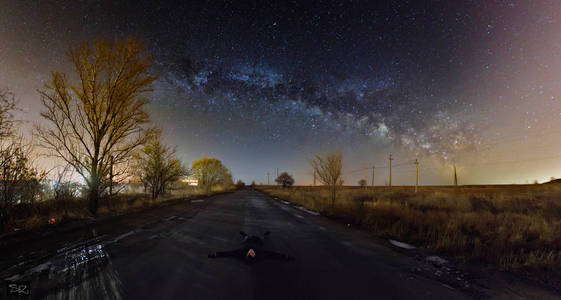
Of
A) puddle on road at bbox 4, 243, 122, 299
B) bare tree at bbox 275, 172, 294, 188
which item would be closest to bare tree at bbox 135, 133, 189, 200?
puddle on road at bbox 4, 243, 122, 299

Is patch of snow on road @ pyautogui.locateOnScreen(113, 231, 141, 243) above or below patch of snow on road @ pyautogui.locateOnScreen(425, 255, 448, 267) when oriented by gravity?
below

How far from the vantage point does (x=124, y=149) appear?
31.7ft

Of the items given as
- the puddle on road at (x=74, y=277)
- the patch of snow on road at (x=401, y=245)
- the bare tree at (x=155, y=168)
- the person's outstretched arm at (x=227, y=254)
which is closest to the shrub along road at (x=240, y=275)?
the puddle on road at (x=74, y=277)

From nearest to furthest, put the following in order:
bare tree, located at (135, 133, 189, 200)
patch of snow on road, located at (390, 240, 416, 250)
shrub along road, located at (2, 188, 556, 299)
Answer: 1. shrub along road, located at (2, 188, 556, 299)
2. patch of snow on road, located at (390, 240, 416, 250)
3. bare tree, located at (135, 133, 189, 200)

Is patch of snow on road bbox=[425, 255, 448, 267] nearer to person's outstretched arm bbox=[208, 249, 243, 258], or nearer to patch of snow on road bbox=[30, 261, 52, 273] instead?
person's outstretched arm bbox=[208, 249, 243, 258]

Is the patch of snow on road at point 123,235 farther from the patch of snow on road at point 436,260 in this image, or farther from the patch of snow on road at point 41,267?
the patch of snow on road at point 436,260

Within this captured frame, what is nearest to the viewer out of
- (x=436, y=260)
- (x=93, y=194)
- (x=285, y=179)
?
(x=436, y=260)

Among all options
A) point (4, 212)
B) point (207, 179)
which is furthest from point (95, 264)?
point (207, 179)

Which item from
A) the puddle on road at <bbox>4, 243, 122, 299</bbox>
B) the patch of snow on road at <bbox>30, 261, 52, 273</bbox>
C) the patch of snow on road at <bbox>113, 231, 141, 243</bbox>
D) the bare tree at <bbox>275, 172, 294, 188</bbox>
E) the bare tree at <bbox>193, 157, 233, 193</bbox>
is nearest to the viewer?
the puddle on road at <bbox>4, 243, 122, 299</bbox>

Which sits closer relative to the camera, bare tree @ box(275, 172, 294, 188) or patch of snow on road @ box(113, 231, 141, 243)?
patch of snow on road @ box(113, 231, 141, 243)

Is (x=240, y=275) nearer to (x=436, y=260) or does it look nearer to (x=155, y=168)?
(x=436, y=260)

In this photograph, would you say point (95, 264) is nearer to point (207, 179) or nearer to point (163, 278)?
point (163, 278)

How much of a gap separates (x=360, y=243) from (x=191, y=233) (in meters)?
4.50

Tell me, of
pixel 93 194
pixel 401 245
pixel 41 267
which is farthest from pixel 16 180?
pixel 401 245
